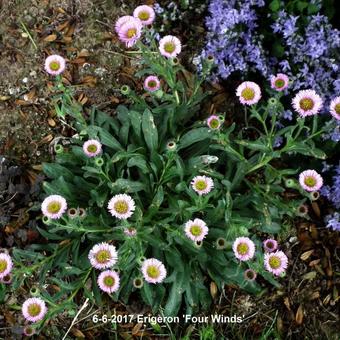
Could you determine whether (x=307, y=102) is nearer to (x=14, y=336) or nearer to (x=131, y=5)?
(x=131, y=5)

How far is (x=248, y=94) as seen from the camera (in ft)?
9.57

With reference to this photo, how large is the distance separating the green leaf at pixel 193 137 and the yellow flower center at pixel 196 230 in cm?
62

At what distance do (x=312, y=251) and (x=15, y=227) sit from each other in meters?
1.93

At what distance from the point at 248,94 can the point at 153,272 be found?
3.48 feet

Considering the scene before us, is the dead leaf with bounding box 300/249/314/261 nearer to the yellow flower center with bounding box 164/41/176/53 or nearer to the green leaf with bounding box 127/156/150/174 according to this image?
the green leaf with bounding box 127/156/150/174

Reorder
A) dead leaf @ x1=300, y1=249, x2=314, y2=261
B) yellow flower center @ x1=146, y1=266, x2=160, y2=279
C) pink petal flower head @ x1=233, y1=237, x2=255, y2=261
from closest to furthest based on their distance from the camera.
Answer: pink petal flower head @ x1=233, y1=237, x2=255, y2=261, yellow flower center @ x1=146, y1=266, x2=160, y2=279, dead leaf @ x1=300, y1=249, x2=314, y2=261

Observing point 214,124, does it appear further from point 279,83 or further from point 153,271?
point 153,271

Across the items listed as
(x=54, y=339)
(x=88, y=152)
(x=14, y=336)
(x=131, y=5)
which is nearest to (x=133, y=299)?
(x=54, y=339)

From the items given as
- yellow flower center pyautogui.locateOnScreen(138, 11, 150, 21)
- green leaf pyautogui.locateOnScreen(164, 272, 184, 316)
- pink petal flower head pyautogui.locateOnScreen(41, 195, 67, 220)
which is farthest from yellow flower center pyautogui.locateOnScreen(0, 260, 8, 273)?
yellow flower center pyautogui.locateOnScreen(138, 11, 150, 21)

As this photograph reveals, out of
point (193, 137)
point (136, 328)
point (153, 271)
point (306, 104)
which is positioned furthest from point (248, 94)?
point (136, 328)

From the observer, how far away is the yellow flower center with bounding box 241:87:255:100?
2916 millimetres

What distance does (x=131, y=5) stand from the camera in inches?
157

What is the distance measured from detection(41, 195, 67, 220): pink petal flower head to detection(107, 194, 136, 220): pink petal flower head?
0.24m

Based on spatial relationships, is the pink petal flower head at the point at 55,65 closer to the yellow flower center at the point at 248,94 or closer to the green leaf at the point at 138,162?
the green leaf at the point at 138,162
